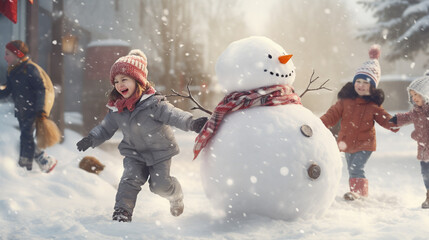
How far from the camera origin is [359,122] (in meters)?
4.98

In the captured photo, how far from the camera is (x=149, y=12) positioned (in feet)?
53.8

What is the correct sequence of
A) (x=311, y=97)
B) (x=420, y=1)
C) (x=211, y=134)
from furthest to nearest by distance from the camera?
1. (x=311, y=97)
2. (x=420, y=1)
3. (x=211, y=134)

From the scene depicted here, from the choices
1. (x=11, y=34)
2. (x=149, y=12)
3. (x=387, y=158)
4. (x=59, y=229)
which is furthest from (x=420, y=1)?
(x=59, y=229)

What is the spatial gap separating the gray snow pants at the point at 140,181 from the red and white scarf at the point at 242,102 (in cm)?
49

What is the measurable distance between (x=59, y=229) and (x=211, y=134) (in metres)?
1.42

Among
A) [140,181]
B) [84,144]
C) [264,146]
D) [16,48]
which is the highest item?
[16,48]

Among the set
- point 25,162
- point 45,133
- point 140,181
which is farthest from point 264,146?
point 25,162

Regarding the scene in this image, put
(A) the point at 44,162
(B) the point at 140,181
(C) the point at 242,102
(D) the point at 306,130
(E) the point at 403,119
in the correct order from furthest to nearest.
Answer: (A) the point at 44,162
(E) the point at 403,119
(B) the point at 140,181
(C) the point at 242,102
(D) the point at 306,130

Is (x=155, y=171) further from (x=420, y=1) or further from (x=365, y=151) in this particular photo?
(x=420, y=1)

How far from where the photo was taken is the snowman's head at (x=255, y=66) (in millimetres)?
3656

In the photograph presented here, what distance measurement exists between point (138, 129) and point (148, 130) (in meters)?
0.09

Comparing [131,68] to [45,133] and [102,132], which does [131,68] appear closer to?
[102,132]

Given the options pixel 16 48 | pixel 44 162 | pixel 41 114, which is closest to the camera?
pixel 41 114

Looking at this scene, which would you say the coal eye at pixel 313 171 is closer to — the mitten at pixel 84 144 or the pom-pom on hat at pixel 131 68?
the pom-pom on hat at pixel 131 68
